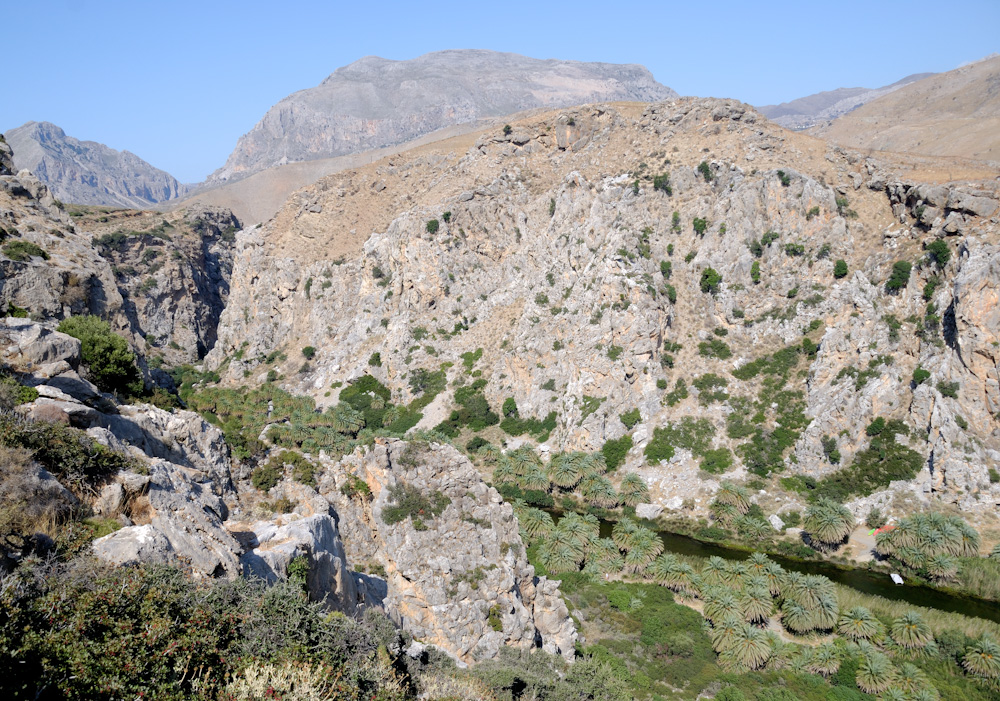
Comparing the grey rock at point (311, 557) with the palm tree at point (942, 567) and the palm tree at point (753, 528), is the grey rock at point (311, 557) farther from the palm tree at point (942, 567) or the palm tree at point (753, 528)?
the palm tree at point (942, 567)

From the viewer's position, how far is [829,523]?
47312 mm

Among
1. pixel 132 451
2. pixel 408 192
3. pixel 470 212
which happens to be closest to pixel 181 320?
pixel 408 192

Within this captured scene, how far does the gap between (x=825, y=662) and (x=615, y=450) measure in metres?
28.4

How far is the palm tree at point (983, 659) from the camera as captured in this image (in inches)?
1280

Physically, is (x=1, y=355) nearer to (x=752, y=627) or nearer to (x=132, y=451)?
(x=132, y=451)

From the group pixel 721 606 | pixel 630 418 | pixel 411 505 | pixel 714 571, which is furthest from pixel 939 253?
pixel 411 505

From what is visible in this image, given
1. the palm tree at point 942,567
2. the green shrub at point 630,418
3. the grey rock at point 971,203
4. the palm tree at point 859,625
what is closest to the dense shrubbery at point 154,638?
the palm tree at point 859,625

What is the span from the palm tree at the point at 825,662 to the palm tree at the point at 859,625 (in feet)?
8.40

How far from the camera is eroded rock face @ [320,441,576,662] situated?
78.2ft

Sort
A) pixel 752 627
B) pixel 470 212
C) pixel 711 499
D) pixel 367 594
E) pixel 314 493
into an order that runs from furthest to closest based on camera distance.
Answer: pixel 470 212 < pixel 711 499 < pixel 752 627 < pixel 314 493 < pixel 367 594

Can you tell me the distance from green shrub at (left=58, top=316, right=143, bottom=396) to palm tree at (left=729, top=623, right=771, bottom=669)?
35380mm

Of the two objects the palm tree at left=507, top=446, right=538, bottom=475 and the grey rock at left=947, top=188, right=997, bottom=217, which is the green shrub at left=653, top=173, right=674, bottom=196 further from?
the palm tree at left=507, top=446, right=538, bottom=475

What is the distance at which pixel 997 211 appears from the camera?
182 ft

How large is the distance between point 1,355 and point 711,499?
5242 centimetres
